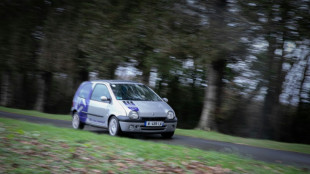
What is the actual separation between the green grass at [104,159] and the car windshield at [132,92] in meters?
3.87

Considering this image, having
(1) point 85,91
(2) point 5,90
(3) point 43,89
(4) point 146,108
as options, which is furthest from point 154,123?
(2) point 5,90

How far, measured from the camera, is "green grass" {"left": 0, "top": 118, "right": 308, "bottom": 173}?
21.4 ft

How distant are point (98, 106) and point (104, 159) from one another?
6.02 metres

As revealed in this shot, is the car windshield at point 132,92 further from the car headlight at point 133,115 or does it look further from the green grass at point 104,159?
the green grass at point 104,159

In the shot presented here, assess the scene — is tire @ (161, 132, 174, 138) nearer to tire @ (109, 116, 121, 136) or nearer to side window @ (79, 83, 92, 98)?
tire @ (109, 116, 121, 136)

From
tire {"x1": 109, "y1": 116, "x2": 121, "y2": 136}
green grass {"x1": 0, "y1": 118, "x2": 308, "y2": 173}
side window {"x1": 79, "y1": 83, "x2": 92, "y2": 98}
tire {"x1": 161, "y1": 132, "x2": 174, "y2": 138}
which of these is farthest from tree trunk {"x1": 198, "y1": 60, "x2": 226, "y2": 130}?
green grass {"x1": 0, "y1": 118, "x2": 308, "y2": 173}

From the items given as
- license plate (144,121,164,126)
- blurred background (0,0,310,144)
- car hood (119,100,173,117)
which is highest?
blurred background (0,0,310,144)

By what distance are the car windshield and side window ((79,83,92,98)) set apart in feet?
4.27

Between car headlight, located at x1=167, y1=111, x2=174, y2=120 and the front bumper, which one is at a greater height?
car headlight, located at x1=167, y1=111, x2=174, y2=120

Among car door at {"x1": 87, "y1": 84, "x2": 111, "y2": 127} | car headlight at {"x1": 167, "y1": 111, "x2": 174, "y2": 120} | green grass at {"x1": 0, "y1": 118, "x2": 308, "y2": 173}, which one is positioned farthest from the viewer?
car door at {"x1": 87, "y1": 84, "x2": 111, "y2": 127}

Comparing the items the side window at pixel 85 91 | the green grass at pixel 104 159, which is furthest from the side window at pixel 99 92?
the green grass at pixel 104 159

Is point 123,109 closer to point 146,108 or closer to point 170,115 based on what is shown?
point 146,108

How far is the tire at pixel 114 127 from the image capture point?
12.0 metres

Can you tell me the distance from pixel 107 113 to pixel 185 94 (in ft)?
42.2
